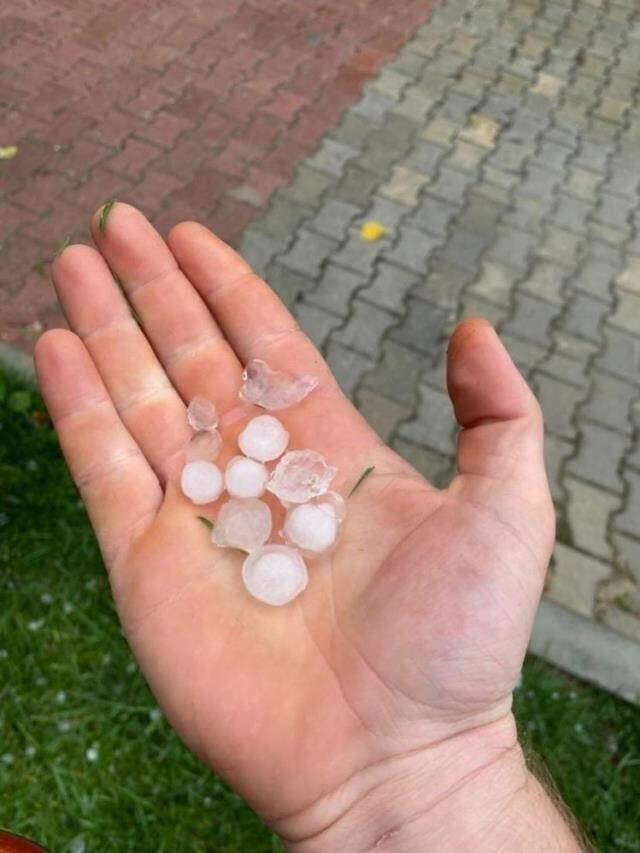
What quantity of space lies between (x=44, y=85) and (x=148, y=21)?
3.18 feet

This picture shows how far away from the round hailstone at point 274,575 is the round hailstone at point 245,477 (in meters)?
0.19

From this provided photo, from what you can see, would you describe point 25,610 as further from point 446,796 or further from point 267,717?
point 446,796

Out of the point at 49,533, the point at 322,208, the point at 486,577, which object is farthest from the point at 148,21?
the point at 486,577

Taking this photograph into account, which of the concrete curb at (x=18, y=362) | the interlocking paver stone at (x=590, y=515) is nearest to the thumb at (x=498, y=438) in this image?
the interlocking paver stone at (x=590, y=515)

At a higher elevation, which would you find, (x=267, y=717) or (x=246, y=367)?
(x=246, y=367)

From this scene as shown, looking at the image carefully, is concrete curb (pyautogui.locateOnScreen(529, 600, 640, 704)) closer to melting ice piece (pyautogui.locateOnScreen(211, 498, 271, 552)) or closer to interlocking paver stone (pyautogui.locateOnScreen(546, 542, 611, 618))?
interlocking paver stone (pyautogui.locateOnScreen(546, 542, 611, 618))

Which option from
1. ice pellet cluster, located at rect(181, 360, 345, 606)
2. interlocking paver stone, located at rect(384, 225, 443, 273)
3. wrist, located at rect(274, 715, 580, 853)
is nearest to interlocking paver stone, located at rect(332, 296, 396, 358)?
interlocking paver stone, located at rect(384, 225, 443, 273)

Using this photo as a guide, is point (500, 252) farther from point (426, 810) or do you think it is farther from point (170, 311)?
point (426, 810)

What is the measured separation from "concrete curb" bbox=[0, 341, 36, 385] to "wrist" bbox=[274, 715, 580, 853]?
2.33 metres

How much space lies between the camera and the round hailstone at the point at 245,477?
219 centimetres

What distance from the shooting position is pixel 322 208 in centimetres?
474

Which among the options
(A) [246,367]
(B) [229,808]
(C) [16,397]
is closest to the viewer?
(A) [246,367]

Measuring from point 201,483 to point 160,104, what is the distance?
3.53 metres

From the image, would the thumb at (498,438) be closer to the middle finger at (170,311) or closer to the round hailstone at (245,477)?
the round hailstone at (245,477)
